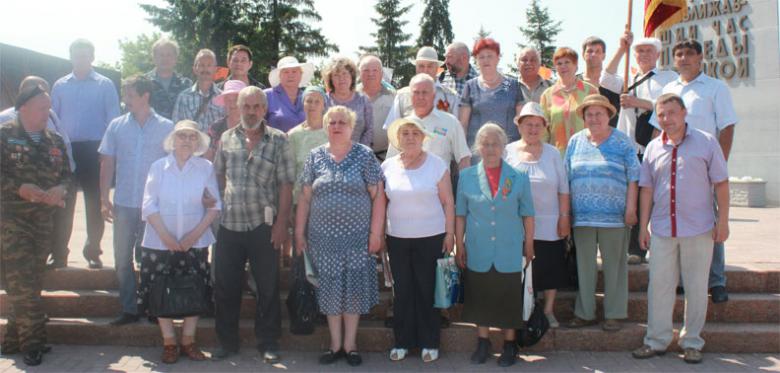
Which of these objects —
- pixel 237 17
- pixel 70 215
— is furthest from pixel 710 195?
pixel 237 17

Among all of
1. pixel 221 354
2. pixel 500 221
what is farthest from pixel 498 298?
pixel 221 354

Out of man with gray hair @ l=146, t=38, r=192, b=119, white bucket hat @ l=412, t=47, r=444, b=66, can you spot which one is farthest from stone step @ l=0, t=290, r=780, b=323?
white bucket hat @ l=412, t=47, r=444, b=66

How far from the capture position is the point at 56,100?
6227 mm

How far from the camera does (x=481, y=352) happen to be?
192 inches

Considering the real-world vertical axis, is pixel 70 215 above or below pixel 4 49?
below

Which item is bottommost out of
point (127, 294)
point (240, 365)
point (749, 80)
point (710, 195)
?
point (240, 365)

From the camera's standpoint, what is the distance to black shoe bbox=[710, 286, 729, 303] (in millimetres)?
5357

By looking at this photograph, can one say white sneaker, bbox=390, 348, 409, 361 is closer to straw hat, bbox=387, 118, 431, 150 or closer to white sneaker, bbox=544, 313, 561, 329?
white sneaker, bbox=544, 313, 561, 329

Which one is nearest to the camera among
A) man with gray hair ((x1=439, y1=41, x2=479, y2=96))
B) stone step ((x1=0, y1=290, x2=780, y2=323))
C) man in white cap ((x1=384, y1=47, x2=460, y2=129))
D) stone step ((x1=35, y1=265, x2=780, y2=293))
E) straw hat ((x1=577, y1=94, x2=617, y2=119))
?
straw hat ((x1=577, y1=94, x2=617, y2=119))

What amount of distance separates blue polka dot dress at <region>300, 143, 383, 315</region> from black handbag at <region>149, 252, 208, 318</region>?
0.91 meters

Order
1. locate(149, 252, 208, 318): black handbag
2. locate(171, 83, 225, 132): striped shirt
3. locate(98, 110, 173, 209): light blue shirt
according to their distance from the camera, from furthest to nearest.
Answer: locate(171, 83, 225, 132): striped shirt < locate(98, 110, 173, 209): light blue shirt < locate(149, 252, 208, 318): black handbag

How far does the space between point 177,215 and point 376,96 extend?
230 cm

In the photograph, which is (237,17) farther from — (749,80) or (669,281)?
(669,281)

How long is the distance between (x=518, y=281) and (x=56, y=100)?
4.79 metres
